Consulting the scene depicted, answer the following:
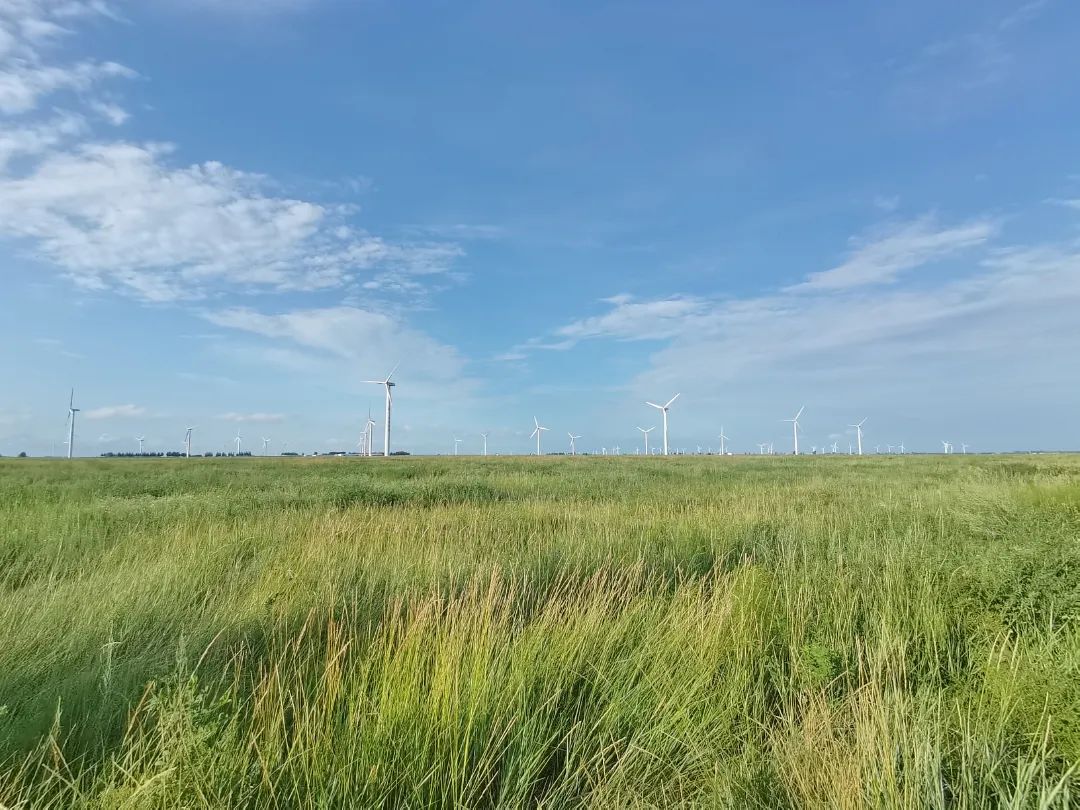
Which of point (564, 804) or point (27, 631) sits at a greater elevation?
point (27, 631)

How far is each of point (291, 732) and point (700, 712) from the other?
2.39 m

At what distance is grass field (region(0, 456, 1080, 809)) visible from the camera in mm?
2723

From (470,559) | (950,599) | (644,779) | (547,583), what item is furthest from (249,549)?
(950,599)

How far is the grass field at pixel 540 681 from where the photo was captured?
2.72 meters

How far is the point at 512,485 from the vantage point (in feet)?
82.5

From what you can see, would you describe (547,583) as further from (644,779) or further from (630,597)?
(644,779)

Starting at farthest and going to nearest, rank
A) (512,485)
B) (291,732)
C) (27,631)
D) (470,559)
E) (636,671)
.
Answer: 1. (512,485)
2. (470,559)
3. (27,631)
4. (636,671)
5. (291,732)

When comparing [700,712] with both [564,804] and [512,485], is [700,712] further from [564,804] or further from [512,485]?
[512,485]

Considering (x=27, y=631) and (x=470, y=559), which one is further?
(x=470, y=559)

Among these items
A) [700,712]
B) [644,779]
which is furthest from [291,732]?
[700,712]

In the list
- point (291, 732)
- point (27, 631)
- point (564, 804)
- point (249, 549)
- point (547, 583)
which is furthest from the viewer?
point (249, 549)

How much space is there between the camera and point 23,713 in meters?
3.39

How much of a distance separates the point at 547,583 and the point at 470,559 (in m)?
1.21

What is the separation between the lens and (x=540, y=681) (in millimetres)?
3770
